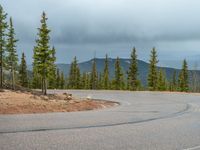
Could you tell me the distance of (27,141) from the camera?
1162cm

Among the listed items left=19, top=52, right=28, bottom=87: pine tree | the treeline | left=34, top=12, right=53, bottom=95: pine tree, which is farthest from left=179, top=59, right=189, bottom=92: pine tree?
left=34, top=12, right=53, bottom=95: pine tree

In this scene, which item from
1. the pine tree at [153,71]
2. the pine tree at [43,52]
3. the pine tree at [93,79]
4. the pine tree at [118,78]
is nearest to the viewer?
the pine tree at [43,52]

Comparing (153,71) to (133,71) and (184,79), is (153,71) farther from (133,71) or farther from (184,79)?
(184,79)

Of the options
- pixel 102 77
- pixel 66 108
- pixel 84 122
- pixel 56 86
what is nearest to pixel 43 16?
pixel 66 108

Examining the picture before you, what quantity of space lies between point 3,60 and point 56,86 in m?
50.8

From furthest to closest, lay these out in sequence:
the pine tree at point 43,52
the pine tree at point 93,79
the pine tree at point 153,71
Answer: the pine tree at point 93,79, the pine tree at point 153,71, the pine tree at point 43,52

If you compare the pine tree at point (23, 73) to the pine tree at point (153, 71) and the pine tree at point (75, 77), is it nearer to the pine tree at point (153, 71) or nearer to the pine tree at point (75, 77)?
the pine tree at point (75, 77)

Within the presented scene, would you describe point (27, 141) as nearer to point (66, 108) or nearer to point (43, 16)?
point (66, 108)

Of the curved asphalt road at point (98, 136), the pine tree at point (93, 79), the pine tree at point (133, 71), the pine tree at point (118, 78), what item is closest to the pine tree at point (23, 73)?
the pine tree at point (93, 79)

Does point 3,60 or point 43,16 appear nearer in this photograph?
point 43,16

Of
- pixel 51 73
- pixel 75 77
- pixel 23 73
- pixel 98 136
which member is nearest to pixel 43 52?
pixel 51 73

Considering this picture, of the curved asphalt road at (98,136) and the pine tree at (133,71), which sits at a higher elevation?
the pine tree at (133,71)

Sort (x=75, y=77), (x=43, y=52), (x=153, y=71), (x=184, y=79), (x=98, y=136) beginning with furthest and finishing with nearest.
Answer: (x=75, y=77), (x=184, y=79), (x=153, y=71), (x=43, y=52), (x=98, y=136)

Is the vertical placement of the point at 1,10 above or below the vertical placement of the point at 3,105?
above
